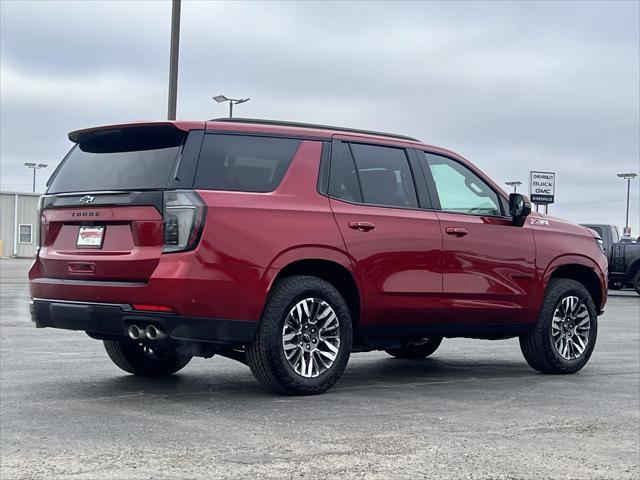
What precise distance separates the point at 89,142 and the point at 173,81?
43.6 feet

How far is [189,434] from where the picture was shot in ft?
18.9

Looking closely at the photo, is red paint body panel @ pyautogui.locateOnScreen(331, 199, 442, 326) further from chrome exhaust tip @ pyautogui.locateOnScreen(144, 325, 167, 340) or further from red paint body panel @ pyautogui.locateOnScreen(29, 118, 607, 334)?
chrome exhaust tip @ pyautogui.locateOnScreen(144, 325, 167, 340)

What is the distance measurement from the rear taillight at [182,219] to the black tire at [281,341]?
740 millimetres

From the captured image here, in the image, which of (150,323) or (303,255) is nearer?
(150,323)

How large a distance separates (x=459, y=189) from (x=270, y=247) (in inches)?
89.8

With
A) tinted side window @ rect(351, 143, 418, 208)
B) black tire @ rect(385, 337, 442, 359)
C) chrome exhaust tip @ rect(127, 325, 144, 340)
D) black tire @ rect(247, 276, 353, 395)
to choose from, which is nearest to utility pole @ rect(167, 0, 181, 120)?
black tire @ rect(385, 337, 442, 359)

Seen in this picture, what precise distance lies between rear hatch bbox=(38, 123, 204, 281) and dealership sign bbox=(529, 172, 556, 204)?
3777cm

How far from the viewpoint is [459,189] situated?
8562mm

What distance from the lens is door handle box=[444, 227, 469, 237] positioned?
814cm

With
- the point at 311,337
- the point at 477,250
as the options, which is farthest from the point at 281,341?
the point at 477,250

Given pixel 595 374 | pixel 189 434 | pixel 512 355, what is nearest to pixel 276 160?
pixel 189 434

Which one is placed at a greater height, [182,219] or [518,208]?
[518,208]

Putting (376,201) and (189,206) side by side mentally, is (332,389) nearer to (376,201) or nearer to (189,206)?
(376,201)

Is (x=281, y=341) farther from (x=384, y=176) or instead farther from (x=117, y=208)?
(x=384, y=176)
